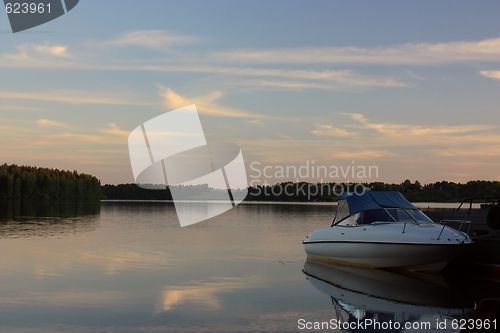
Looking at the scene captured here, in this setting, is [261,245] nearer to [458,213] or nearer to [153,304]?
[458,213]

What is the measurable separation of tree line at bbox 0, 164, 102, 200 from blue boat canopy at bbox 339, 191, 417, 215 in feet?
469

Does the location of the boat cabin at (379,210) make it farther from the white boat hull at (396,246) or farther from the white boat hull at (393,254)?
the white boat hull at (393,254)

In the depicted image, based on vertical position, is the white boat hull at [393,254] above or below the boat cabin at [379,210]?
below

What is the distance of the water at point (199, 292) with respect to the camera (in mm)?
14758

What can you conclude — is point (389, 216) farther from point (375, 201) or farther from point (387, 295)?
point (387, 295)

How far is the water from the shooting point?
1476 centimetres

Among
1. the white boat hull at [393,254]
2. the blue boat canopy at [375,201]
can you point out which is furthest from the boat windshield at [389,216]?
the white boat hull at [393,254]

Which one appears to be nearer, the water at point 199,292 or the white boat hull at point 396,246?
the water at point 199,292

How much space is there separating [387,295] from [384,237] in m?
4.35

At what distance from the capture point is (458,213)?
3080cm

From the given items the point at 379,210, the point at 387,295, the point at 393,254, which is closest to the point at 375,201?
the point at 379,210

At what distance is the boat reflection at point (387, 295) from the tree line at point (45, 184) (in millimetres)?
143654

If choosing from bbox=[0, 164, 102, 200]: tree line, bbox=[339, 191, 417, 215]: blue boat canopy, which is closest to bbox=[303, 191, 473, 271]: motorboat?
bbox=[339, 191, 417, 215]: blue boat canopy

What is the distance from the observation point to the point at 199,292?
62.0ft
